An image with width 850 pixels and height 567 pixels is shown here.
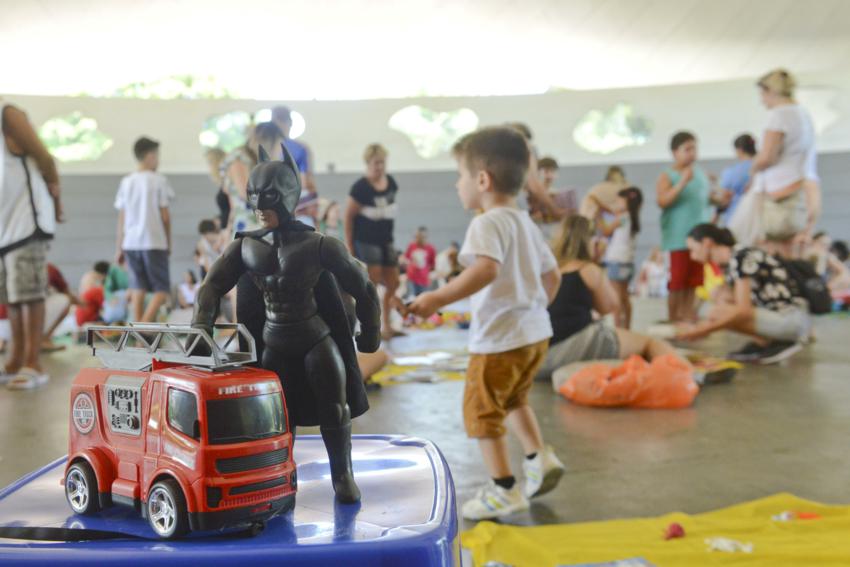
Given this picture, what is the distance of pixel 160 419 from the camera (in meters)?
1.04

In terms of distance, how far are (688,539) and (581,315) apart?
2.30 m

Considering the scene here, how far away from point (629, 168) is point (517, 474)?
10773mm

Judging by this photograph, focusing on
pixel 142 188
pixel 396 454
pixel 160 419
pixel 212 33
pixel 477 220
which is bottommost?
pixel 396 454

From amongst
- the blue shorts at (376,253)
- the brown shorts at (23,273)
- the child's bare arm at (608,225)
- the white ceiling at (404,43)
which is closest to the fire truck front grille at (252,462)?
the brown shorts at (23,273)

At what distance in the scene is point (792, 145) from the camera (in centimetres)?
489

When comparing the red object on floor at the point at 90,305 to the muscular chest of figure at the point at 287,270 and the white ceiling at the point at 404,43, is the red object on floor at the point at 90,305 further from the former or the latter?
the muscular chest of figure at the point at 287,270

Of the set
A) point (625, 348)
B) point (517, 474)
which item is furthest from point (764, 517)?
point (625, 348)

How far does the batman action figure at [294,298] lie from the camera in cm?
114

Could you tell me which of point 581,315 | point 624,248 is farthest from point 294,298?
point 624,248

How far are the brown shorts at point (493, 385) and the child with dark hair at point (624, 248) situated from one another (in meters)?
3.93

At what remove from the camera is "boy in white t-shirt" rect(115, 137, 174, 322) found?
4.91 metres

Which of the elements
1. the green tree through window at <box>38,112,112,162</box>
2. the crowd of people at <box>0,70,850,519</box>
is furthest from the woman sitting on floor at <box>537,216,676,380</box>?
the green tree through window at <box>38,112,112,162</box>

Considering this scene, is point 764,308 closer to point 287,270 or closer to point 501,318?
point 501,318

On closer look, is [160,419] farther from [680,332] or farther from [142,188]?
[680,332]
